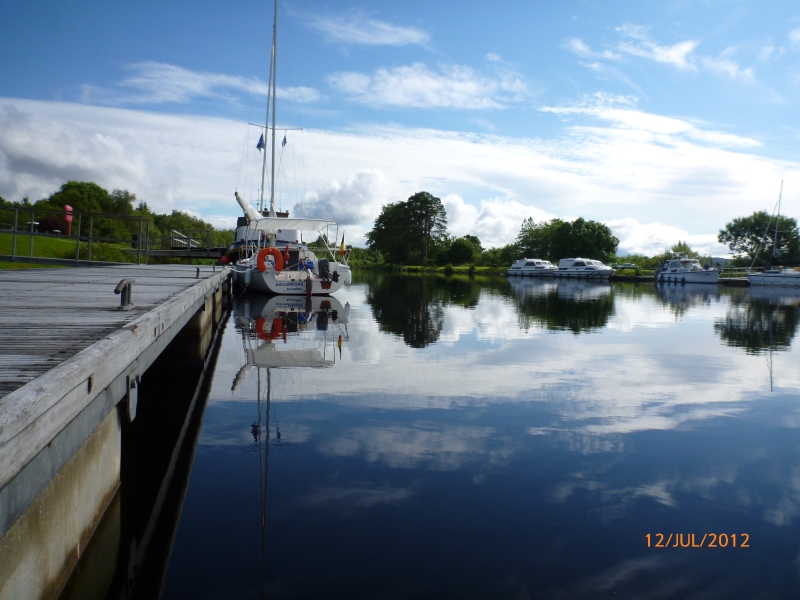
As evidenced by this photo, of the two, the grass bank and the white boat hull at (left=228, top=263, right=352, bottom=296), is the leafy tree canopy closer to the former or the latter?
the grass bank

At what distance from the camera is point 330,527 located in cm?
477

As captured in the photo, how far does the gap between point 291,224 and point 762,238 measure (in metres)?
72.8

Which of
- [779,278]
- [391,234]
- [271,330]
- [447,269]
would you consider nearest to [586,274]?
[779,278]

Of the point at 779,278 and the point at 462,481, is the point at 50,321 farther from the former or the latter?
the point at 779,278

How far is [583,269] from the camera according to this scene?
70.5 meters

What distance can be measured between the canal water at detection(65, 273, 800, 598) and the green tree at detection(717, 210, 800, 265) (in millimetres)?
74207

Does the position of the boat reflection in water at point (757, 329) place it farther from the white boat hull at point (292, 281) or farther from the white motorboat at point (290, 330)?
the white boat hull at point (292, 281)

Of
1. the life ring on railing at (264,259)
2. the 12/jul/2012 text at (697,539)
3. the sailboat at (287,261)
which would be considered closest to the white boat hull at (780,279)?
the sailboat at (287,261)

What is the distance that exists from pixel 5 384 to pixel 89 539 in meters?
1.59

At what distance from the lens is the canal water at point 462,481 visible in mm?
4168

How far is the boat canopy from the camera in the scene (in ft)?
90.5

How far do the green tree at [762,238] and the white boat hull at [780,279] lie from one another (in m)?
11.7

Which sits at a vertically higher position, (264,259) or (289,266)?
(264,259)

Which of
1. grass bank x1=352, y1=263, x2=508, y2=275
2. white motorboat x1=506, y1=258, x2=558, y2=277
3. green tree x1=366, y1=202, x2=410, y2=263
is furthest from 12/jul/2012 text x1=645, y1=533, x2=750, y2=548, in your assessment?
green tree x1=366, y1=202, x2=410, y2=263
